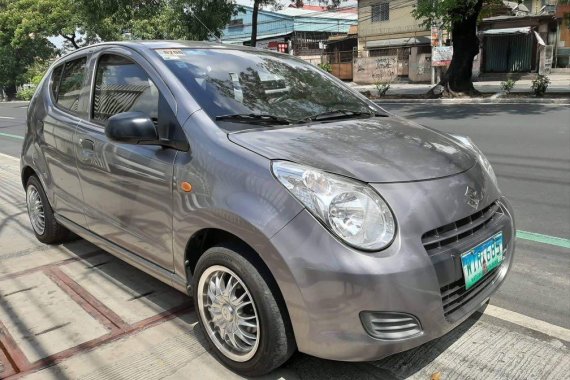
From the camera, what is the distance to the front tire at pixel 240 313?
7.50ft

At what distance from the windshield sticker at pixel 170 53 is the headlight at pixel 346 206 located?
4.32 ft

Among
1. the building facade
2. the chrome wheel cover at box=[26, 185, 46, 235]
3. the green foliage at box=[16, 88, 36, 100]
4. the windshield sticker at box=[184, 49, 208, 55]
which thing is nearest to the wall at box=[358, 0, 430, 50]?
the building facade

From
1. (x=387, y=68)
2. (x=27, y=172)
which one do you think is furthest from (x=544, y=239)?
(x=387, y=68)

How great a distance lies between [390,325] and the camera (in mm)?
2129

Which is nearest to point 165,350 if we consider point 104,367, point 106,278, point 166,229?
point 104,367

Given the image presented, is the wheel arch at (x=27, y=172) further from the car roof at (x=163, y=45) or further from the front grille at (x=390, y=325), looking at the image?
the front grille at (x=390, y=325)

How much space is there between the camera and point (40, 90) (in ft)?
14.7

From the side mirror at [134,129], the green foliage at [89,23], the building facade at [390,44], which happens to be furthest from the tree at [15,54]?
the side mirror at [134,129]

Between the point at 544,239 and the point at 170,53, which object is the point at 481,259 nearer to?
the point at 170,53

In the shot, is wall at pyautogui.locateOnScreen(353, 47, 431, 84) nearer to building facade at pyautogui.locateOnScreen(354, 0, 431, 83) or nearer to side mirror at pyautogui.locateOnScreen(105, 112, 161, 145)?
building facade at pyautogui.locateOnScreen(354, 0, 431, 83)

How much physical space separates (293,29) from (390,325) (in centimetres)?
4948

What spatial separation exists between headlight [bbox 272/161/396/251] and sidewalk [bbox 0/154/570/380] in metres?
0.84

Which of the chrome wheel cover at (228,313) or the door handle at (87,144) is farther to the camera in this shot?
the door handle at (87,144)

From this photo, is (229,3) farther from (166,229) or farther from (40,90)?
(166,229)
